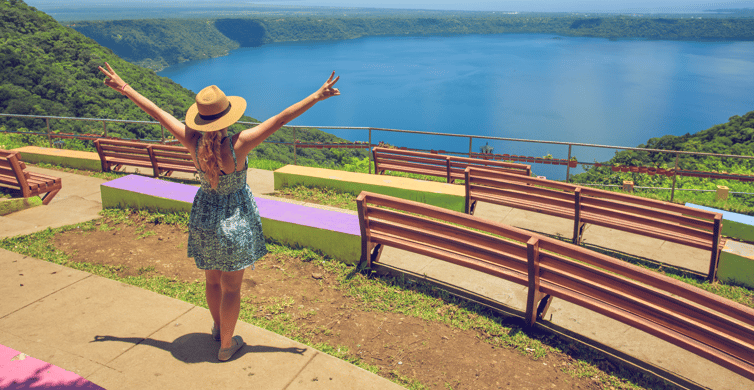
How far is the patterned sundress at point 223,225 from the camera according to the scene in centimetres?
285

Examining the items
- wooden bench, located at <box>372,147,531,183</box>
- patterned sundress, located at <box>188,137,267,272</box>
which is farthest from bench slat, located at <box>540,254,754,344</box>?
wooden bench, located at <box>372,147,531,183</box>

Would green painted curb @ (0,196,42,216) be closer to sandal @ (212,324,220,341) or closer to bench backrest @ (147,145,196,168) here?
bench backrest @ (147,145,196,168)

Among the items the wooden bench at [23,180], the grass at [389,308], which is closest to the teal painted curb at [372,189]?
the grass at [389,308]

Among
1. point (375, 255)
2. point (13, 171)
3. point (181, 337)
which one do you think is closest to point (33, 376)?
point (181, 337)

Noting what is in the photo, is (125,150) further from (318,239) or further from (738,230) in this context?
(738,230)

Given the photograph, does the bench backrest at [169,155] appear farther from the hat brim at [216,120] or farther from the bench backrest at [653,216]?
the bench backrest at [653,216]

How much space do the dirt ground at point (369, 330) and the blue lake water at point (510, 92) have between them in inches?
3526

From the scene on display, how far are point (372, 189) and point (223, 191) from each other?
4292mm

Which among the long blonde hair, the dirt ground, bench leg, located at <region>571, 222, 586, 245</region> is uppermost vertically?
the long blonde hair

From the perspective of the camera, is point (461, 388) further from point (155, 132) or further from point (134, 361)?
point (155, 132)

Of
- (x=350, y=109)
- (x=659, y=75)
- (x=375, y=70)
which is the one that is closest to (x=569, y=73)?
(x=659, y=75)

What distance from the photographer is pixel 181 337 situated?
3332mm

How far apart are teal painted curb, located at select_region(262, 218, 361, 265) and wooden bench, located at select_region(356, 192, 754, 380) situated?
0.53ft

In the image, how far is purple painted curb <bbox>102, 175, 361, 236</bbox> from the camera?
486 centimetres
